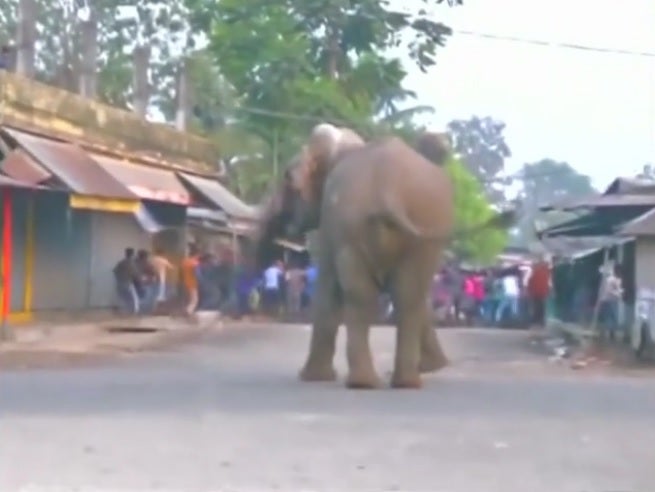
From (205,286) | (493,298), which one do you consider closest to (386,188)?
(205,286)

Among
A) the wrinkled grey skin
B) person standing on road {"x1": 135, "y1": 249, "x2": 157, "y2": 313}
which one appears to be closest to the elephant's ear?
the wrinkled grey skin

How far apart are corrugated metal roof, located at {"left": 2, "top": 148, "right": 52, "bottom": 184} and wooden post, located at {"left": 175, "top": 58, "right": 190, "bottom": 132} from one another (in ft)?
71.0

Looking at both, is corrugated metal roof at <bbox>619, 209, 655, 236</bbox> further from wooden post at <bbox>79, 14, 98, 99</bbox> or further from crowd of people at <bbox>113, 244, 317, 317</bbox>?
wooden post at <bbox>79, 14, 98, 99</bbox>

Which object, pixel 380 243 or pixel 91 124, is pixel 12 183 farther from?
pixel 91 124

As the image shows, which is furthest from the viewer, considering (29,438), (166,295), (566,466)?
(166,295)

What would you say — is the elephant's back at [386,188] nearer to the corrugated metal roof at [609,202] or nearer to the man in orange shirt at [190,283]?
the corrugated metal roof at [609,202]

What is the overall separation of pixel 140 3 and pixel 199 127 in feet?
46.0

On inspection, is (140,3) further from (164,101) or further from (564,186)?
(564,186)

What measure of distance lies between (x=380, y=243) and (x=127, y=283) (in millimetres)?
19308

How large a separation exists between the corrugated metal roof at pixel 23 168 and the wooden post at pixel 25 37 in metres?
6.82

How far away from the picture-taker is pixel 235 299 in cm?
3872

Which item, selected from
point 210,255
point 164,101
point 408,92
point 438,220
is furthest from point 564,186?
point 438,220

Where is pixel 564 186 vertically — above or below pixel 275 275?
above

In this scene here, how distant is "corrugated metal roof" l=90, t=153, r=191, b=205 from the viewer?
34.6 metres
